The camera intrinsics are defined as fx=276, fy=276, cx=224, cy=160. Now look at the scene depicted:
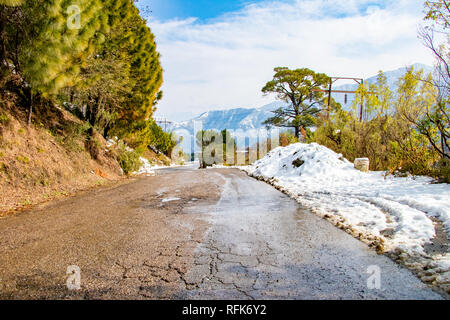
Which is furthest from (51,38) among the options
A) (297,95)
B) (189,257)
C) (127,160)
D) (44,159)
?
(297,95)

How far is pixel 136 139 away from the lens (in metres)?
18.2

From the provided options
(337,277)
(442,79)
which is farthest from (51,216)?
(442,79)

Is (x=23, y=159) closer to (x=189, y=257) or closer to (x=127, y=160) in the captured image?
(x=189, y=257)

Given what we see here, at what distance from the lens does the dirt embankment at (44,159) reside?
6.02 m

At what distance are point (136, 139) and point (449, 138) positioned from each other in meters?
16.0

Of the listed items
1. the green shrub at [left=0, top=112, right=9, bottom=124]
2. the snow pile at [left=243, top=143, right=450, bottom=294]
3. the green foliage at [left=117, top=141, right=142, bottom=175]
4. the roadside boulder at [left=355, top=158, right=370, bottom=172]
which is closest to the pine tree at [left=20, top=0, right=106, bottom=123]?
the green shrub at [left=0, top=112, right=9, bottom=124]

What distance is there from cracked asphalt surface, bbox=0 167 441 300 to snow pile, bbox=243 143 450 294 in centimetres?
39

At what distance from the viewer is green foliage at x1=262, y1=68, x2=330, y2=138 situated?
28562 mm

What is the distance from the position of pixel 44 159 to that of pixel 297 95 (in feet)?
85.1

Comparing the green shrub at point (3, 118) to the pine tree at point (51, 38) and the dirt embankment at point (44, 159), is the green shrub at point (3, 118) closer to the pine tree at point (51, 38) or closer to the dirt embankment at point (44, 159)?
the dirt embankment at point (44, 159)

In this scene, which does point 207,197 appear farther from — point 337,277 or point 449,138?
point 449,138

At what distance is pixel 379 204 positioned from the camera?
5203mm

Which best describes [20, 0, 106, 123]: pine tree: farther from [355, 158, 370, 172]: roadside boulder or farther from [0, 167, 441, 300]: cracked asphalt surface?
[355, 158, 370, 172]: roadside boulder

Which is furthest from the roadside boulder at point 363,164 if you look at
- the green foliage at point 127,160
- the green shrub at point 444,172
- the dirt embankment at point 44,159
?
the green foliage at point 127,160
